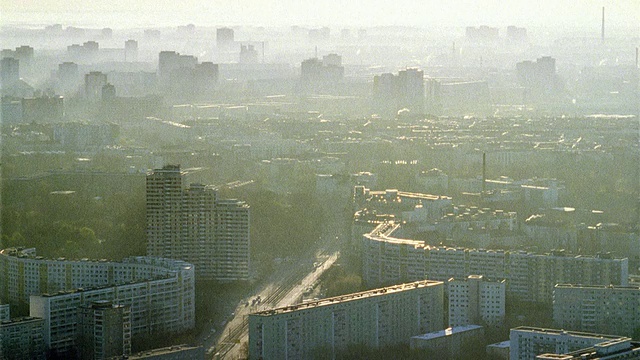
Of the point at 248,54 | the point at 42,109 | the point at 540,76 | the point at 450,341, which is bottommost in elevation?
the point at 450,341

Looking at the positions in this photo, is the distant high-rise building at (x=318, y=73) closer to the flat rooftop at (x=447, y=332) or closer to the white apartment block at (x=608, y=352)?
the flat rooftop at (x=447, y=332)

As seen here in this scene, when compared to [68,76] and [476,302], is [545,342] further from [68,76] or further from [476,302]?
[68,76]

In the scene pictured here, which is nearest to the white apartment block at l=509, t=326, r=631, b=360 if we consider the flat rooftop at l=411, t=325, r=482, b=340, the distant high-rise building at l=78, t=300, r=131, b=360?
the flat rooftop at l=411, t=325, r=482, b=340

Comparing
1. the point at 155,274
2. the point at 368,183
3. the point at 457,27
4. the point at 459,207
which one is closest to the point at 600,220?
the point at 459,207

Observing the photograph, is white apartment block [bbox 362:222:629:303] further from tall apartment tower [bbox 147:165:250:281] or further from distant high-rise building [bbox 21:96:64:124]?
distant high-rise building [bbox 21:96:64:124]

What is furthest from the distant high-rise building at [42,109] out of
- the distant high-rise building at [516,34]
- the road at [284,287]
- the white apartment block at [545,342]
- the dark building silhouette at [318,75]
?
the white apartment block at [545,342]

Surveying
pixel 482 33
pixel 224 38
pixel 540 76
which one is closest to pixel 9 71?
pixel 224 38
